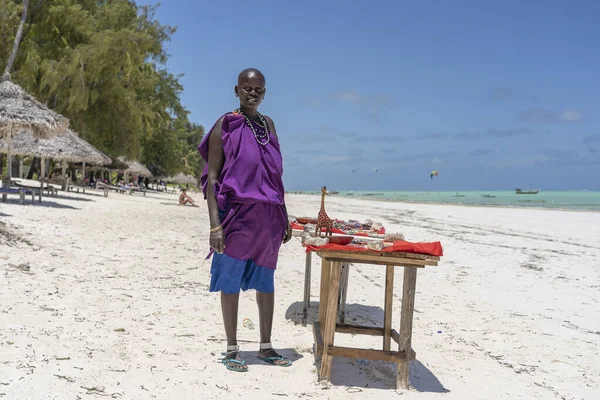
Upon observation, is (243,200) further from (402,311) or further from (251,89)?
(402,311)

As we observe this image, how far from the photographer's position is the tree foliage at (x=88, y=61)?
22.2m

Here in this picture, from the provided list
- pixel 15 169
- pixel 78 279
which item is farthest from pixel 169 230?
pixel 15 169

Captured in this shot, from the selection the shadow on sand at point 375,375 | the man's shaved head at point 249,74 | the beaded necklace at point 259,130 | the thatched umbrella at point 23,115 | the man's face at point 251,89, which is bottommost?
the shadow on sand at point 375,375

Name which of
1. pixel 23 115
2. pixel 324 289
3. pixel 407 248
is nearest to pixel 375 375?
pixel 324 289

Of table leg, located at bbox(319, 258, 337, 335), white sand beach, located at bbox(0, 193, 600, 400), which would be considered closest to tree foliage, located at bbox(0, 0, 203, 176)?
white sand beach, located at bbox(0, 193, 600, 400)

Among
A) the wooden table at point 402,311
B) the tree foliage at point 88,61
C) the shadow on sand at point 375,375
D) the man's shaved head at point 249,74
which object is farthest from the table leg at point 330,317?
the tree foliage at point 88,61

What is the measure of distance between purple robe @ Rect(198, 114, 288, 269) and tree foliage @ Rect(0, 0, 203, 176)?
21.2m

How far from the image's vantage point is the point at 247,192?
3.15m

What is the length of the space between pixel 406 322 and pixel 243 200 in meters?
1.26

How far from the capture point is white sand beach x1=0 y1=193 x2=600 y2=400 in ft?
9.73

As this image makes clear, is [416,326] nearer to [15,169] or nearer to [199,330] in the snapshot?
[199,330]

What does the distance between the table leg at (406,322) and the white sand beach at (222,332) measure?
0.28 feet

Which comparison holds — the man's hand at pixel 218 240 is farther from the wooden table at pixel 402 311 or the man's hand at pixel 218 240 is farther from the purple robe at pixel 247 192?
the wooden table at pixel 402 311

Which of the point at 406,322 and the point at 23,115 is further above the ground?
the point at 23,115
